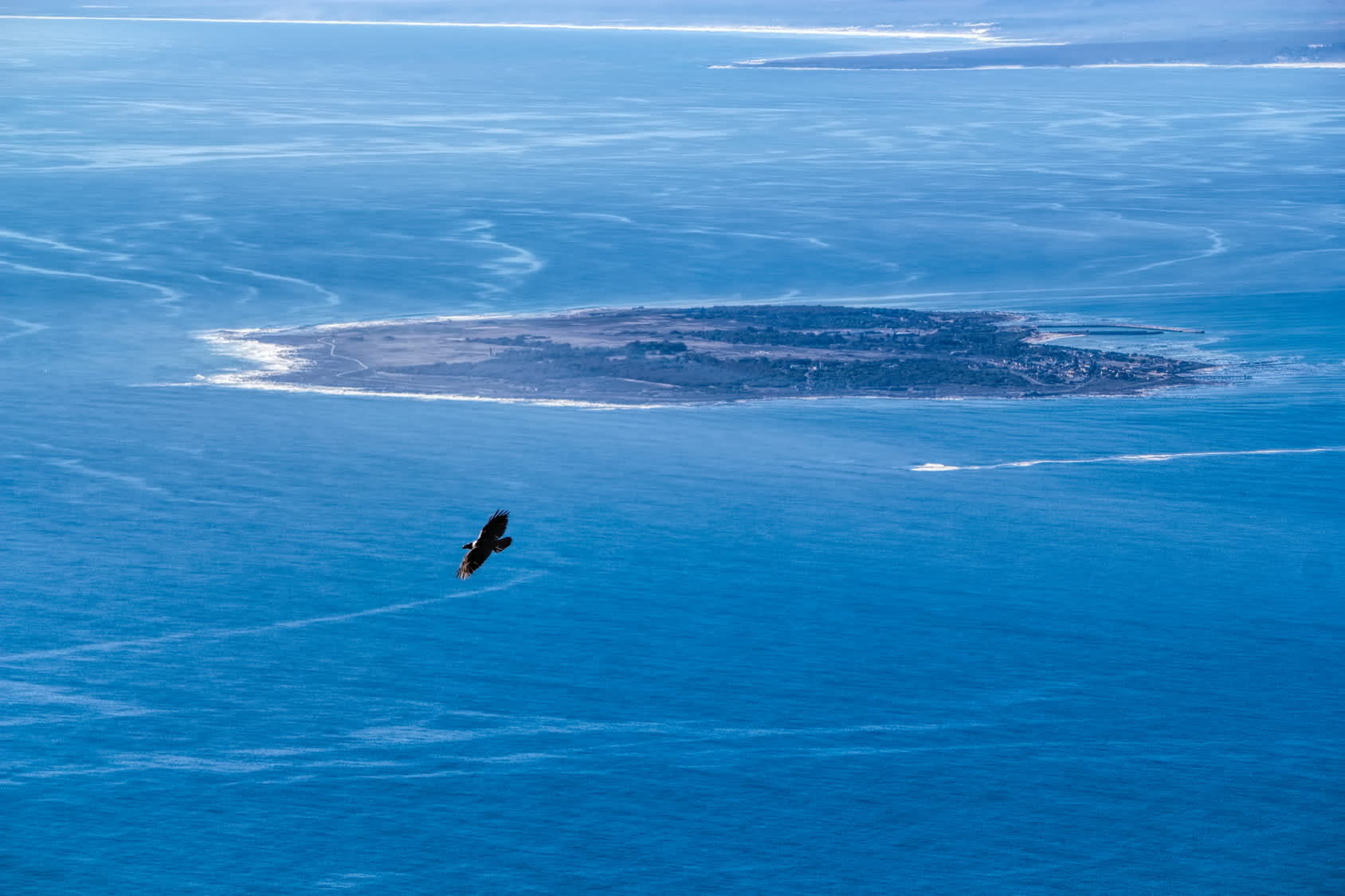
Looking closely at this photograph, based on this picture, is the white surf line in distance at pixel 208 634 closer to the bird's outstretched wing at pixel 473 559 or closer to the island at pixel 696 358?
the island at pixel 696 358

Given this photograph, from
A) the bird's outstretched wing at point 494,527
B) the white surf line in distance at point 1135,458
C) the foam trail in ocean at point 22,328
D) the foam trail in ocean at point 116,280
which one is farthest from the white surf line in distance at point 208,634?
the foam trail in ocean at point 116,280

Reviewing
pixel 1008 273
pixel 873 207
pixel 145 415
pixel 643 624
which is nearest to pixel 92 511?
pixel 145 415

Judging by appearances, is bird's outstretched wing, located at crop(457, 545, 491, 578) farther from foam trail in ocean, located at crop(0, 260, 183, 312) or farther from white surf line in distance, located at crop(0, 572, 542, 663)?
foam trail in ocean, located at crop(0, 260, 183, 312)

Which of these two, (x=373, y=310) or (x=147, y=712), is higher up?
(x=373, y=310)

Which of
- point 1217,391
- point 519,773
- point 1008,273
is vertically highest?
point 1008,273

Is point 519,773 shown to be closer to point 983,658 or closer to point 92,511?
point 983,658

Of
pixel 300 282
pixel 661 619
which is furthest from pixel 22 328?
pixel 661 619
